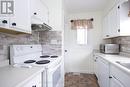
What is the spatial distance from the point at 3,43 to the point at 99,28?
139 inches

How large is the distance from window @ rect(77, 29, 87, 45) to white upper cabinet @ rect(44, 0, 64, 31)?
1.90 metres

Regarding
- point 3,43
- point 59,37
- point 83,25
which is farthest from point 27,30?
point 83,25

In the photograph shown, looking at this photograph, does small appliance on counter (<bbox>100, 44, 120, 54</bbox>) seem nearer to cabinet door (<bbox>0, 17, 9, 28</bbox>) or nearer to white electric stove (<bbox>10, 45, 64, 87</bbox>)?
white electric stove (<bbox>10, 45, 64, 87</bbox>)

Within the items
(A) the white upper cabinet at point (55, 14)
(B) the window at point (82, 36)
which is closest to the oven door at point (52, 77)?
(A) the white upper cabinet at point (55, 14)

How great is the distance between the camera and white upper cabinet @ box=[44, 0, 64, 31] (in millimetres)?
2727

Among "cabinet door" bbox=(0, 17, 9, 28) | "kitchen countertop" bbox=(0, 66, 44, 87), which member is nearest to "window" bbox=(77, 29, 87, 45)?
"kitchen countertop" bbox=(0, 66, 44, 87)

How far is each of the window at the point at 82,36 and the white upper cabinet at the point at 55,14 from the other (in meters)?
1.90

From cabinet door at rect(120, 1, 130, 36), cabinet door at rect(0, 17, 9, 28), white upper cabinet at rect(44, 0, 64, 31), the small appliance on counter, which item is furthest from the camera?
the small appliance on counter

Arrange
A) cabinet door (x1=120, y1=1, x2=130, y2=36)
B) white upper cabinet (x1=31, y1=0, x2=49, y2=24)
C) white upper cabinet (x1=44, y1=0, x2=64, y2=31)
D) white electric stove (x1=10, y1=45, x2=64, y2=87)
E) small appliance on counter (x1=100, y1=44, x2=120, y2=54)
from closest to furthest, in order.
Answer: white electric stove (x1=10, y1=45, x2=64, y2=87) → white upper cabinet (x1=31, y1=0, x2=49, y2=24) → cabinet door (x1=120, y1=1, x2=130, y2=36) → white upper cabinet (x1=44, y1=0, x2=64, y2=31) → small appliance on counter (x1=100, y1=44, x2=120, y2=54)

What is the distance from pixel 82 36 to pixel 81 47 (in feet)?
1.36

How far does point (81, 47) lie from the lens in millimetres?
4492

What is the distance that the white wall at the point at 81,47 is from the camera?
437 cm

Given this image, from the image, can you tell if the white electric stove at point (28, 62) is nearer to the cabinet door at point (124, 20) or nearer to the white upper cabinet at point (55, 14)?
the white upper cabinet at point (55, 14)

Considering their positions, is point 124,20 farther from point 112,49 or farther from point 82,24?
point 82,24
